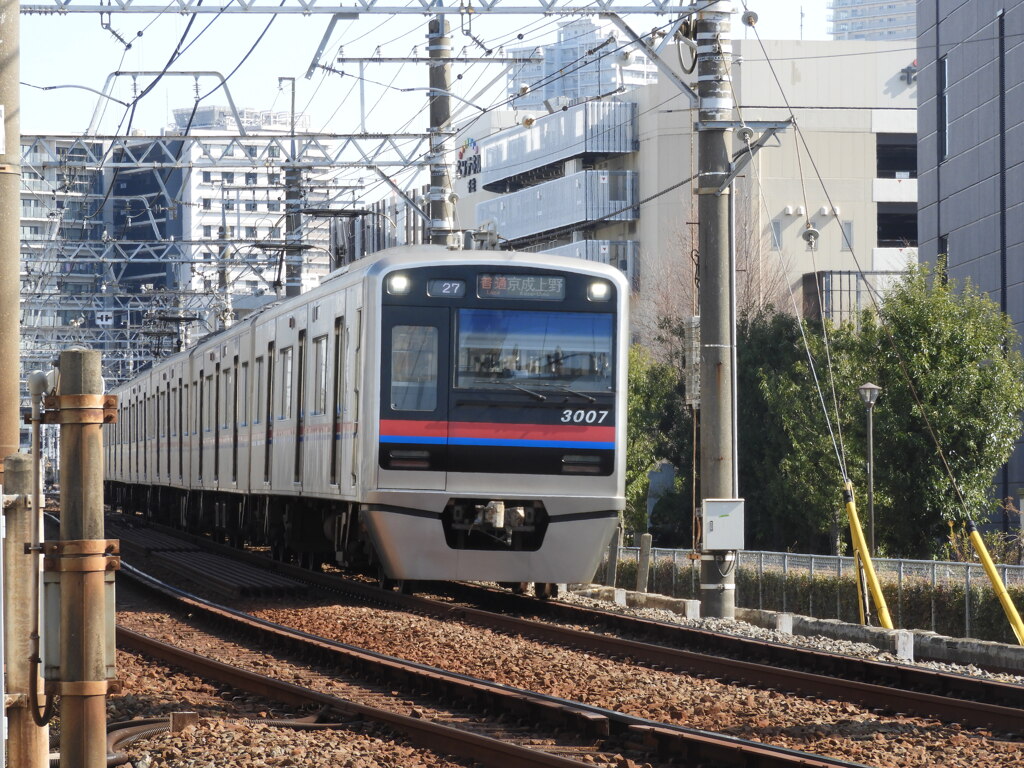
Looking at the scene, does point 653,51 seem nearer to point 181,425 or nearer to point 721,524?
point 721,524

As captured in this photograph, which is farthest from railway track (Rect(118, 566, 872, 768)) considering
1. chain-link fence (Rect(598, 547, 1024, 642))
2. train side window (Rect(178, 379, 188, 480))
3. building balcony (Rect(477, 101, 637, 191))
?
building balcony (Rect(477, 101, 637, 191))

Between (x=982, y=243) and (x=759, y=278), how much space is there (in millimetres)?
9582

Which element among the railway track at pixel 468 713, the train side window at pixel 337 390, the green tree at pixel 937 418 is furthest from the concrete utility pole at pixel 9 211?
the green tree at pixel 937 418

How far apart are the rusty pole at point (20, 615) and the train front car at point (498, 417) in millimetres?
8374

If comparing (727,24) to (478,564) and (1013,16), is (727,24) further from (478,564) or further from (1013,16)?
(1013,16)

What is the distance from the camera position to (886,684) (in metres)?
10.3

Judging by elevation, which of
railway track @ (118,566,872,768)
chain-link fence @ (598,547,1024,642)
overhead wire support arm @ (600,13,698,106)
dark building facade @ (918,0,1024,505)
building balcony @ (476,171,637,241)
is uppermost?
building balcony @ (476,171,637,241)

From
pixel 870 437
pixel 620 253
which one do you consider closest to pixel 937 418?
pixel 870 437

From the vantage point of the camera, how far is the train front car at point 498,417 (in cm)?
1429

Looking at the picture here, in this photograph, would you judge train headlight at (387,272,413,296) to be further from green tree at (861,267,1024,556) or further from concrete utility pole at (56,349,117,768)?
green tree at (861,267,1024,556)

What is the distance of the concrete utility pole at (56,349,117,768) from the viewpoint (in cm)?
538

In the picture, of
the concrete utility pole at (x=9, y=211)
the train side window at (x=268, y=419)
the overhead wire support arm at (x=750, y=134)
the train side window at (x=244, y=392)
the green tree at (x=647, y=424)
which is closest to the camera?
the concrete utility pole at (x=9, y=211)

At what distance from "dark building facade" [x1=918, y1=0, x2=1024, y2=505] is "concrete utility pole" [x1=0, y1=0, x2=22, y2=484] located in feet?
83.2

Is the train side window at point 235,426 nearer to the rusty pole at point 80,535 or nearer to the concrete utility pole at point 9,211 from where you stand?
the concrete utility pole at point 9,211
